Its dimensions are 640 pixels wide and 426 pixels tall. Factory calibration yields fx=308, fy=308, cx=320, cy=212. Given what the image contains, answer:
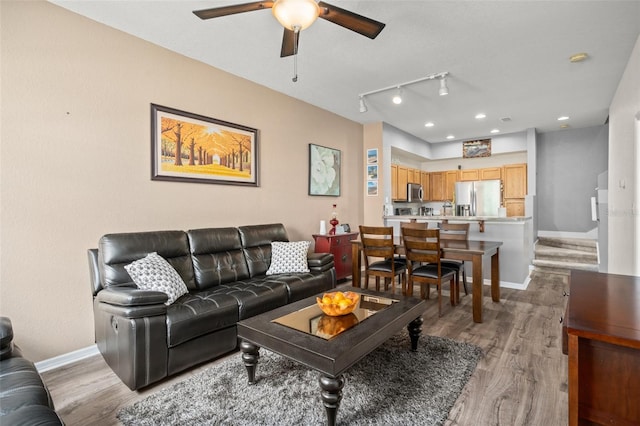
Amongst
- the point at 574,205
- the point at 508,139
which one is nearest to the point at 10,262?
the point at 508,139

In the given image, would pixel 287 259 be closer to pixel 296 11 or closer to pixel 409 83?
pixel 296 11

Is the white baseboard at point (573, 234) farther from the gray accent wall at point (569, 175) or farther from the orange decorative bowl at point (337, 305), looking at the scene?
the orange decorative bowl at point (337, 305)

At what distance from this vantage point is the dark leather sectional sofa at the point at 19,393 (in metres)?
1.11

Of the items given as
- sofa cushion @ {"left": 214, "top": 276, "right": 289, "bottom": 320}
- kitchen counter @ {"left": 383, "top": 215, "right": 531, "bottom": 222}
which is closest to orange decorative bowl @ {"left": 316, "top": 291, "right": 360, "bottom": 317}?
sofa cushion @ {"left": 214, "top": 276, "right": 289, "bottom": 320}

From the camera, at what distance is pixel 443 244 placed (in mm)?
3670

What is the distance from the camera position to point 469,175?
7.49m

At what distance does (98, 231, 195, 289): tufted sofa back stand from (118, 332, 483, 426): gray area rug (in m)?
0.94

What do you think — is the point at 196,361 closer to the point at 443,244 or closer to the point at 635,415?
the point at 635,415

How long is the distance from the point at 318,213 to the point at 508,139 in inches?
187

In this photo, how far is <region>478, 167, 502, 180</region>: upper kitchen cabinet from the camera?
279 inches

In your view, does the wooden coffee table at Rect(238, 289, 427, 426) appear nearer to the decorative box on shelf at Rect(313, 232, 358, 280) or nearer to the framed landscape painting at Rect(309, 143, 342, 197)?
the decorative box on shelf at Rect(313, 232, 358, 280)

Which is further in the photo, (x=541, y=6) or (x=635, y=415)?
(x=541, y=6)

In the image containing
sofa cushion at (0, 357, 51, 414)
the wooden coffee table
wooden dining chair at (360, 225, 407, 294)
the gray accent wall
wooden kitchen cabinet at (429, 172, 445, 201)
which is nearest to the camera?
sofa cushion at (0, 357, 51, 414)

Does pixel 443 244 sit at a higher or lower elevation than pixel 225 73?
lower
